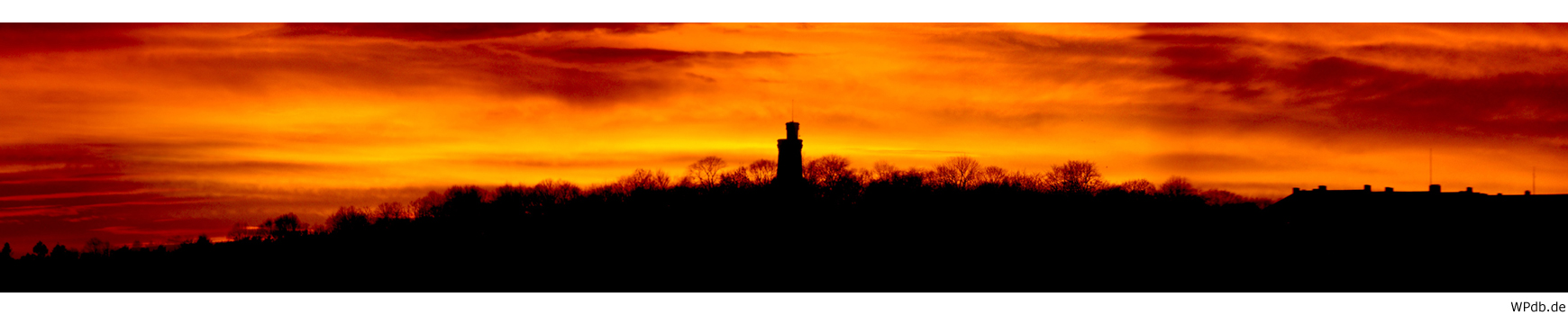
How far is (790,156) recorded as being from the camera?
64812 mm

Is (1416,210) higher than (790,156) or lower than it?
lower

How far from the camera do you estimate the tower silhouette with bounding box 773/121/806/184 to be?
63656 mm

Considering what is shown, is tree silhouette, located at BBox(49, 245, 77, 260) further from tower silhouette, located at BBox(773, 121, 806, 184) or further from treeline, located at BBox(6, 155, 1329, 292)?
tower silhouette, located at BBox(773, 121, 806, 184)

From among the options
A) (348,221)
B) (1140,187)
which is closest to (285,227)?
(348,221)

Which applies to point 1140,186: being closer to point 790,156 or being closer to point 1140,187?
point 1140,187

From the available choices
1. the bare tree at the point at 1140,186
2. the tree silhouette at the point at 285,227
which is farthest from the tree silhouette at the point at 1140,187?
the tree silhouette at the point at 285,227

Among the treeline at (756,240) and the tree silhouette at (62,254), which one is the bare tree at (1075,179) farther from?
the tree silhouette at (62,254)

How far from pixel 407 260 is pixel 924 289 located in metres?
22.2

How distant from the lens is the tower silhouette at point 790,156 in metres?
63.7

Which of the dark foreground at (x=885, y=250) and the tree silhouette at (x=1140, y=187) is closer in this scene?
the dark foreground at (x=885, y=250)

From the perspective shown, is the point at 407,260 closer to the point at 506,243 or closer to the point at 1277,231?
the point at 506,243

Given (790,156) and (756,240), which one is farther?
(790,156)

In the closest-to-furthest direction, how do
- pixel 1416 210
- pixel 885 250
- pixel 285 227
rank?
1. pixel 885 250
2. pixel 1416 210
3. pixel 285 227

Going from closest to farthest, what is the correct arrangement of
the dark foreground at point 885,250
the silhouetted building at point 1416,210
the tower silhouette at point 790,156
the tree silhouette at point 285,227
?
1. the dark foreground at point 885,250
2. the silhouetted building at point 1416,210
3. the tree silhouette at point 285,227
4. the tower silhouette at point 790,156
